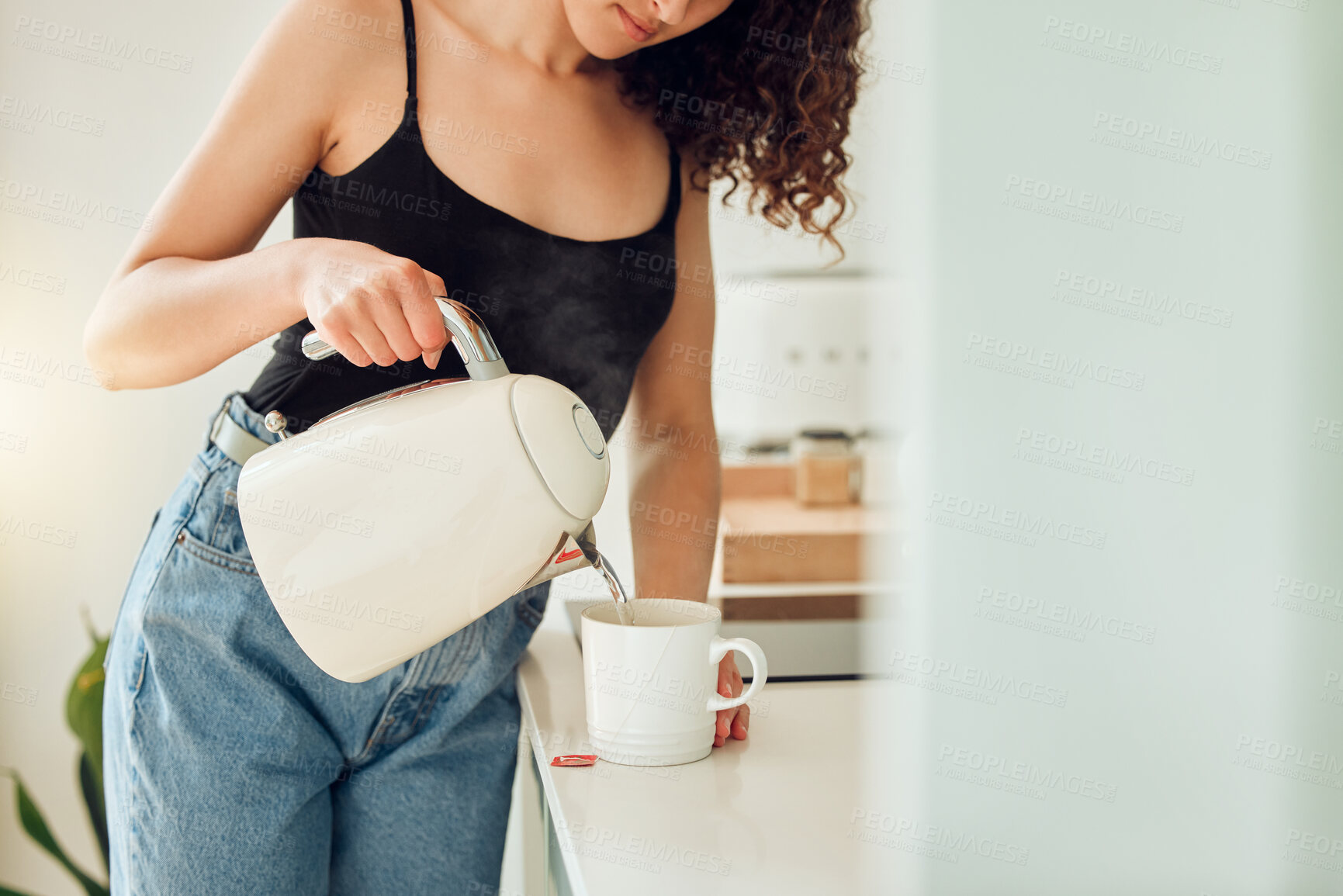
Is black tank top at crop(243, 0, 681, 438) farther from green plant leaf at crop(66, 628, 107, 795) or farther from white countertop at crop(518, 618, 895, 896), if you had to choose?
green plant leaf at crop(66, 628, 107, 795)

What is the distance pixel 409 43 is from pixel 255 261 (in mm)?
230

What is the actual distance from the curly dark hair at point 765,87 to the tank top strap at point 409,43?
23cm

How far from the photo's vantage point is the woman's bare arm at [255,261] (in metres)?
0.43

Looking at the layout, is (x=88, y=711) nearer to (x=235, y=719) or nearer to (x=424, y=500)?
(x=235, y=719)

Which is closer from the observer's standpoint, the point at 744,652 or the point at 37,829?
the point at 744,652

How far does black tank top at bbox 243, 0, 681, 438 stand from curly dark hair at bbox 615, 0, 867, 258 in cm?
11

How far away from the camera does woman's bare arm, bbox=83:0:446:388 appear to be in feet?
1.42

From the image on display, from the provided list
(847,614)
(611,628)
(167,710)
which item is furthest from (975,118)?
(847,614)

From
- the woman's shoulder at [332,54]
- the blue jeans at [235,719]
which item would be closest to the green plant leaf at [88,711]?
the blue jeans at [235,719]

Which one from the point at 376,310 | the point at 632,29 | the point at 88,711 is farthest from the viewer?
the point at 88,711

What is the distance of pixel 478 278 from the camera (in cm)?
66

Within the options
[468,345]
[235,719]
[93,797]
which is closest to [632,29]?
[468,345]

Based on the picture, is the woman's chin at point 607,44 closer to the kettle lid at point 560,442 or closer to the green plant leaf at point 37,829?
the kettle lid at point 560,442

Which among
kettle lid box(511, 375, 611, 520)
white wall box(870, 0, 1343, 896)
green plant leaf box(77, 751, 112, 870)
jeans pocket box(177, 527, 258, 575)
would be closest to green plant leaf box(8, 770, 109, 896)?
green plant leaf box(77, 751, 112, 870)
